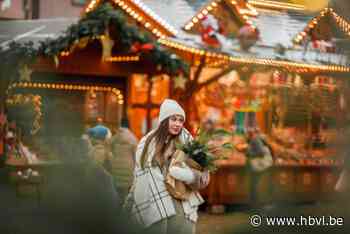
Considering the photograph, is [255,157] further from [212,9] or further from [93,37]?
[93,37]

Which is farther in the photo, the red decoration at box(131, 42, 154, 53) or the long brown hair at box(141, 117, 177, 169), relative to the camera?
the red decoration at box(131, 42, 154, 53)

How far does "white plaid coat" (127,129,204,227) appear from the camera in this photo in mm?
5617

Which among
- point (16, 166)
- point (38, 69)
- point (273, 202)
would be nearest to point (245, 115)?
point (273, 202)

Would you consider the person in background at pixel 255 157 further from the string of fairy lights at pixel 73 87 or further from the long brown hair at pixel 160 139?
the long brown hair at pixel 160 139

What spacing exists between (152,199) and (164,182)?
0.15 m

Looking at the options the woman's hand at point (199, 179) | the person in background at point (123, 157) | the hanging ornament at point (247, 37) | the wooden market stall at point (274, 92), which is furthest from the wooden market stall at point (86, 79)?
the woman's hand at point (199, 179)

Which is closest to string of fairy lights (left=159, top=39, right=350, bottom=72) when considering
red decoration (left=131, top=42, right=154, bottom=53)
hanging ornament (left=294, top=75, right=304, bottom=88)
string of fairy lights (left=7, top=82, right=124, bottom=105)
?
hanging ornament (left=294, top=75, right=304, bottom=88)

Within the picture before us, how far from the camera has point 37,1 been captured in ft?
49.7

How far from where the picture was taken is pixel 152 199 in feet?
18.5

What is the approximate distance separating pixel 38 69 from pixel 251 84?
4.42 metres

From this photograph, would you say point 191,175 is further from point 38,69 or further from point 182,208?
point 38,69

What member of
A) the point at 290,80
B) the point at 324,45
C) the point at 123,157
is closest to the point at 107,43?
the point at 123,157

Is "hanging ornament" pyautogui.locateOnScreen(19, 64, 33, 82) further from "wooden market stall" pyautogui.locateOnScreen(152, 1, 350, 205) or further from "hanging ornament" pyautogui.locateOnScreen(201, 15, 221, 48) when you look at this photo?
"hanging ornament" pyautogui.locateOnScreen(201, 15, 221, 48)

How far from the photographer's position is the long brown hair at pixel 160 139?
18.8ft
